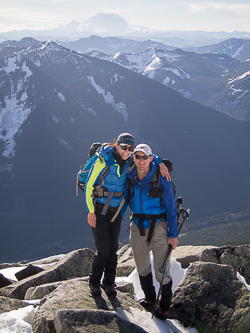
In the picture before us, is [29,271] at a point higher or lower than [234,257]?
lower

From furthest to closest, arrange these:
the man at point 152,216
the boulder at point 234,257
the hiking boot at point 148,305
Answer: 1. the boulder at point 234,257
2. the hiking boot at point 148,305
3. the man at point 152,216

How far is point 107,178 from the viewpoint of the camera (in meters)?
8.67

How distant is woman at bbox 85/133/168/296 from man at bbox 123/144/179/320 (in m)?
0.37

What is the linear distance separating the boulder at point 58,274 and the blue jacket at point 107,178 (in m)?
5.30

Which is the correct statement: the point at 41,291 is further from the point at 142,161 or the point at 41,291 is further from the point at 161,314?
the point at 142,161

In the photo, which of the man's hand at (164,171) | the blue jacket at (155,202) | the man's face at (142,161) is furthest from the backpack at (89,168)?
the man's hand at (164,171)

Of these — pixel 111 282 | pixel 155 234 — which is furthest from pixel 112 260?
pixel 155 234

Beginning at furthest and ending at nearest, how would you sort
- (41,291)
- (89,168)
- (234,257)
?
(234,257) → (41,291) → (89,168)

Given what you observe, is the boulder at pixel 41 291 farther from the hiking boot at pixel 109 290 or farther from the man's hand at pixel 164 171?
the man's hand at pixel 164 171

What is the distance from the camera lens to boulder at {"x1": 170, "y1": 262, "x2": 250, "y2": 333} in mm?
8203

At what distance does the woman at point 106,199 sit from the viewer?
28.1 feet

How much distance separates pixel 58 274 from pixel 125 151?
22.5 ft

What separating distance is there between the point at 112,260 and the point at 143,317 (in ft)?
6.02

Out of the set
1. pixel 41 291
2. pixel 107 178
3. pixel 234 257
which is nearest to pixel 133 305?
pixel 41 291
